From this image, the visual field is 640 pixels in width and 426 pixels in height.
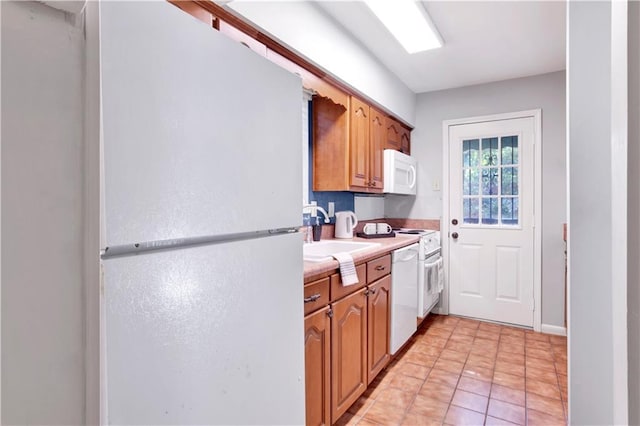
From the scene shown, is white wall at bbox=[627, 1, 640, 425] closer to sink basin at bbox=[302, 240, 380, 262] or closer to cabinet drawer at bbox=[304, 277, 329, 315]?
cabinet drawer at bbox=[304, 277, 329, 315]

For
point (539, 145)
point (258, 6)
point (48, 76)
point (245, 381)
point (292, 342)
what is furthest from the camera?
point (539, 145)

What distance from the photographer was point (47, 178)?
56 centimetres

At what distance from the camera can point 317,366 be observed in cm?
146

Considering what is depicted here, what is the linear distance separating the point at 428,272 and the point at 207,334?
2.53 meters

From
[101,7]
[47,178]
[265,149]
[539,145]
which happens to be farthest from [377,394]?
[539,145]

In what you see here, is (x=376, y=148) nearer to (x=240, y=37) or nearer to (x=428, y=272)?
(x=428, y=272)

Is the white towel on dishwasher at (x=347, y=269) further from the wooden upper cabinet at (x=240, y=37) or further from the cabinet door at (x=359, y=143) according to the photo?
the wooden upper cabinet at (x=240, y=37)

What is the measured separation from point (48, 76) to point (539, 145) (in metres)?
3.61

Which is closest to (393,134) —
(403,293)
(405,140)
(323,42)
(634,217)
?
(405,140)

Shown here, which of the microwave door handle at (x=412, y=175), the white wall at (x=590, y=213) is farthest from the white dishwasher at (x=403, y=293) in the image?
the white wall at (x=590, y=213)

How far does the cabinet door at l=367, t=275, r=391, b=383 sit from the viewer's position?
6.61 ft

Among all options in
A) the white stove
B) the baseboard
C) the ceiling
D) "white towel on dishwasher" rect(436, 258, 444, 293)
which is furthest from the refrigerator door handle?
the baseboard

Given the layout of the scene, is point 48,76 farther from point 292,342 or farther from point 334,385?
point 334,385

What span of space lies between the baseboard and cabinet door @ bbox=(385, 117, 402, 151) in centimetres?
220
